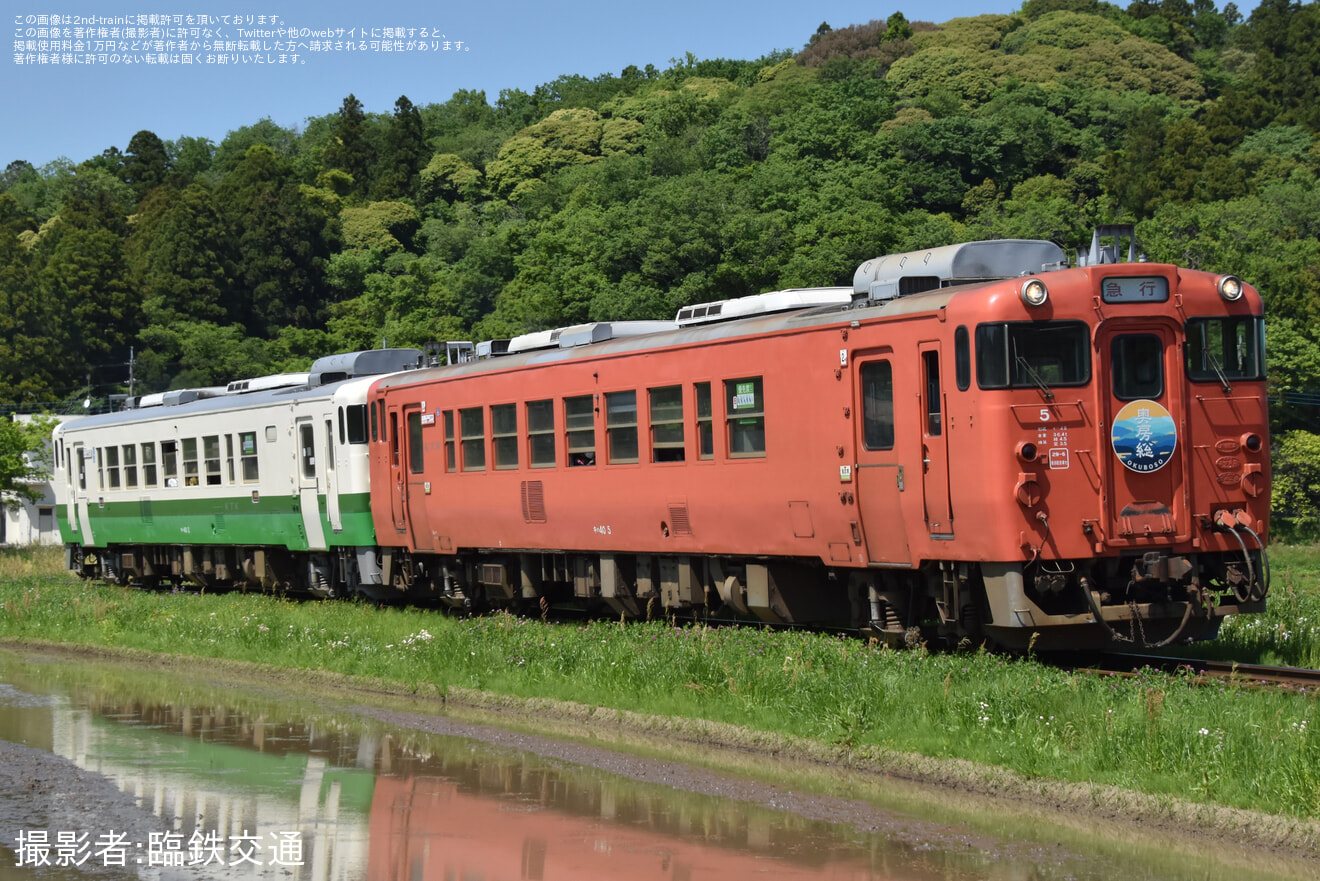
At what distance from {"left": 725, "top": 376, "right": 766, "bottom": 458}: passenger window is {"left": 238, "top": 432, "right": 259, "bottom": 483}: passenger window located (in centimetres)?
1255

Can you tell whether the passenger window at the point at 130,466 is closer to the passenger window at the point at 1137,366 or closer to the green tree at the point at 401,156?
the passenger window at the point at 1137,366

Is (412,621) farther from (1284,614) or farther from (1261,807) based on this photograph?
(1261,807)

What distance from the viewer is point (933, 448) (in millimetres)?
13547

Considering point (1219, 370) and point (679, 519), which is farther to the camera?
point (679, 519)

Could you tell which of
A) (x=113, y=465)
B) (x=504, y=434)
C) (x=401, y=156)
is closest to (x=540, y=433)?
(x=504, y=434)

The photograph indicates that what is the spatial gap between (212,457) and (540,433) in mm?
10446

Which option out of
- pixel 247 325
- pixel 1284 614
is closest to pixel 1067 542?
pixel 1284 614

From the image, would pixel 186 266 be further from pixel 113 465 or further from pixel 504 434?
pixel 504 434

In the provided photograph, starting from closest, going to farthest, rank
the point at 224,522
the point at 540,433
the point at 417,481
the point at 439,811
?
1. the point at 439,811
2. the point at 540,433
3. the point at 417,481
4. the point at 224,522

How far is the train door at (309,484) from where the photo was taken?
81.1ft

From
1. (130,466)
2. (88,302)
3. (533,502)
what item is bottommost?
(533,502)

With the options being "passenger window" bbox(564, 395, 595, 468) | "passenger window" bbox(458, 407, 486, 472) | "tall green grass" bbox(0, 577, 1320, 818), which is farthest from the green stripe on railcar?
"passenger window" bbox(564, 395, 595, 468)

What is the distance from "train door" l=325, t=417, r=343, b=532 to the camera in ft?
79.4

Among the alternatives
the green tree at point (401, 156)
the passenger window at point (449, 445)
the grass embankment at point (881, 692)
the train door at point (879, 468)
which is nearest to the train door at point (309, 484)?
the passenger window at point (449, 445)
